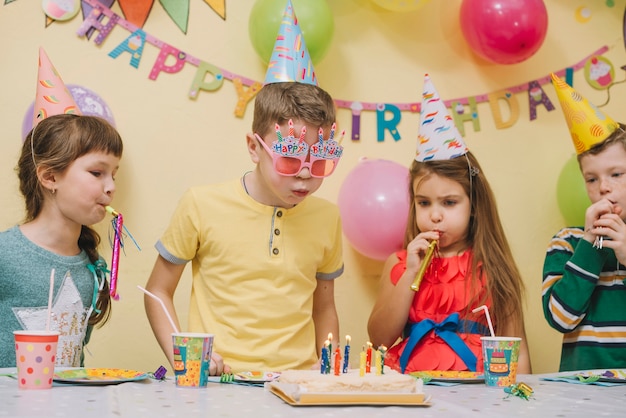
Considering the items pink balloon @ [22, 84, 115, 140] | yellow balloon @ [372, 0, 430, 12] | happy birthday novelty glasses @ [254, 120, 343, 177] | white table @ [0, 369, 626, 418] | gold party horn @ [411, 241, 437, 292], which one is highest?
yellow balloon @ [372, 0, 430, 12]

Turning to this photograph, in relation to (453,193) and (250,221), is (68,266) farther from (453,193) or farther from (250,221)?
(453,193)

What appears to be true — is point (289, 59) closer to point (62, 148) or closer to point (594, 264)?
point (62, 148)

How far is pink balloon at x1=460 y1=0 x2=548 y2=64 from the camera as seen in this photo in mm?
2234

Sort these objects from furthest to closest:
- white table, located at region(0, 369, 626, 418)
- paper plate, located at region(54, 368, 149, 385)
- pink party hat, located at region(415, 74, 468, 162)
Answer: pink party hat, located at region(415, 74, 468, 162)
paper plate, located at region(54, 368, 149, 385)
white table, located at region(0, 369, 626, 418)

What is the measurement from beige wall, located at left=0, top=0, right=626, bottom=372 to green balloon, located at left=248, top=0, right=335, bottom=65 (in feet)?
0.61

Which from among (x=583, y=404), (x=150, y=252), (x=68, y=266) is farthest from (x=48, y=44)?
(x=583, y=404)

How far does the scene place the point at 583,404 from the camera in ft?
3.56

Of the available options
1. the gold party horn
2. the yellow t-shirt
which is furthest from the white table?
the gold party horn

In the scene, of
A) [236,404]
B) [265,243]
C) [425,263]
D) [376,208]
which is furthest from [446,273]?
[236,404]

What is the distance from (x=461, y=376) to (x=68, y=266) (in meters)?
0.86

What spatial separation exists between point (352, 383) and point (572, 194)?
1495 millimetres

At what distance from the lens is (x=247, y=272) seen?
169 centimetres

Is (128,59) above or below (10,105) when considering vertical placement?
above

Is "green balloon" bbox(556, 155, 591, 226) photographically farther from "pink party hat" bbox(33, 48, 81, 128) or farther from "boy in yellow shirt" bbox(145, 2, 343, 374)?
"pink party hat" bbox(33, 48, 81, 128)
